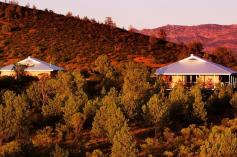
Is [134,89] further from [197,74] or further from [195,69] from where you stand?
[195,69]

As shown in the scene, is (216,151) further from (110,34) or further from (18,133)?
(110,34)

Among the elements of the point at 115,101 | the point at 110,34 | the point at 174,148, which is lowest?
the point at 174,148

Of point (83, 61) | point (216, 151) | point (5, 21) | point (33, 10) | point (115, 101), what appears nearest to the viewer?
point (216, 151)

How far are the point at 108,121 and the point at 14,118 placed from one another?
23.0ft

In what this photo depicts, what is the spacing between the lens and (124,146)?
32.0 metres

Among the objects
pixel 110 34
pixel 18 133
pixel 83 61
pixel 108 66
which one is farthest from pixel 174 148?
pixel 110 34

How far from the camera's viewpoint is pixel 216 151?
31359 millimetres

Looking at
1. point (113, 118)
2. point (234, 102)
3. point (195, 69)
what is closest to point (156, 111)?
point (113, 118)

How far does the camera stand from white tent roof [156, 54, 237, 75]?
53.6 meters

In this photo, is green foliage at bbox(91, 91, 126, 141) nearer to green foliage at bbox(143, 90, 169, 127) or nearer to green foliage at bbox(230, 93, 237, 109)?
green foliage at bbox(143, 90, 169, 127)

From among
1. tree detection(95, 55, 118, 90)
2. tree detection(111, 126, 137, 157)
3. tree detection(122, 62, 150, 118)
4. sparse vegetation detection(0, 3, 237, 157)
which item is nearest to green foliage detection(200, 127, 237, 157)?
sparse vegetation detection(0, 3, 237, 157)

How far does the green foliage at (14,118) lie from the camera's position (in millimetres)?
36938

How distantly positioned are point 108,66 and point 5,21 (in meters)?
48.3

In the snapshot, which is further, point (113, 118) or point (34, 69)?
point (34, 69)
